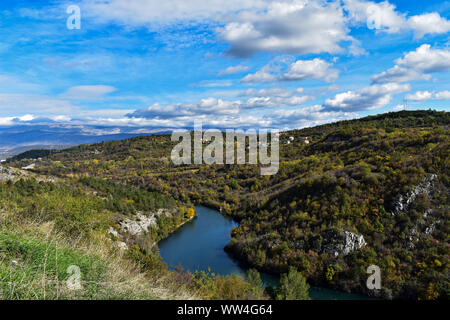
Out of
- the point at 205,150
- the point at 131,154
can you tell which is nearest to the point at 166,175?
the point at 205,150

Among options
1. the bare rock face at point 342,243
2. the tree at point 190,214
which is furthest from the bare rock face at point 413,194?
the tree at point 190,214

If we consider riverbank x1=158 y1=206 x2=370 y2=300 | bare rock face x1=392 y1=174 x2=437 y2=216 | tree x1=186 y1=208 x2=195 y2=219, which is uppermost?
bare rock face x1=392 y1=174 x2=437 y2=216

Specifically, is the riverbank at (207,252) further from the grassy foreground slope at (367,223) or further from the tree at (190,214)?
the tree at (190,214)

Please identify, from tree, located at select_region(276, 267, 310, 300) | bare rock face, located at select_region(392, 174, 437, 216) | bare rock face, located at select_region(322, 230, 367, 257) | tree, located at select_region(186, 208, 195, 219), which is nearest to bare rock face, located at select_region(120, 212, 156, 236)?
tree, located at select_region(186, 208, 195, 219)

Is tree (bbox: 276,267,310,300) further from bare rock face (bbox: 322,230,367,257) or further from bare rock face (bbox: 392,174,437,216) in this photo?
bare rock face (bbox: 392,174,437,216)

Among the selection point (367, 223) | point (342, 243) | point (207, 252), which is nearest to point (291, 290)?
point (342, 243)

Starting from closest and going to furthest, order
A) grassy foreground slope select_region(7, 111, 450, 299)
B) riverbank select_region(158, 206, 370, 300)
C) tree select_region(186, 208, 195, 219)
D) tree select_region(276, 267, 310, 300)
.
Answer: tree select_region(276, 267, 310, 300) < grassy foreground slope select_region(7, 111, 450, 299) < riverbank select_region(158, 206, 370, 300) < tree select_region(186, 208, 195, 219)

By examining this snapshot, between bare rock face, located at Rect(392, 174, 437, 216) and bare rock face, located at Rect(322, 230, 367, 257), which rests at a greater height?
bare rock face, located at Rect(392, 174, 437, 216)
